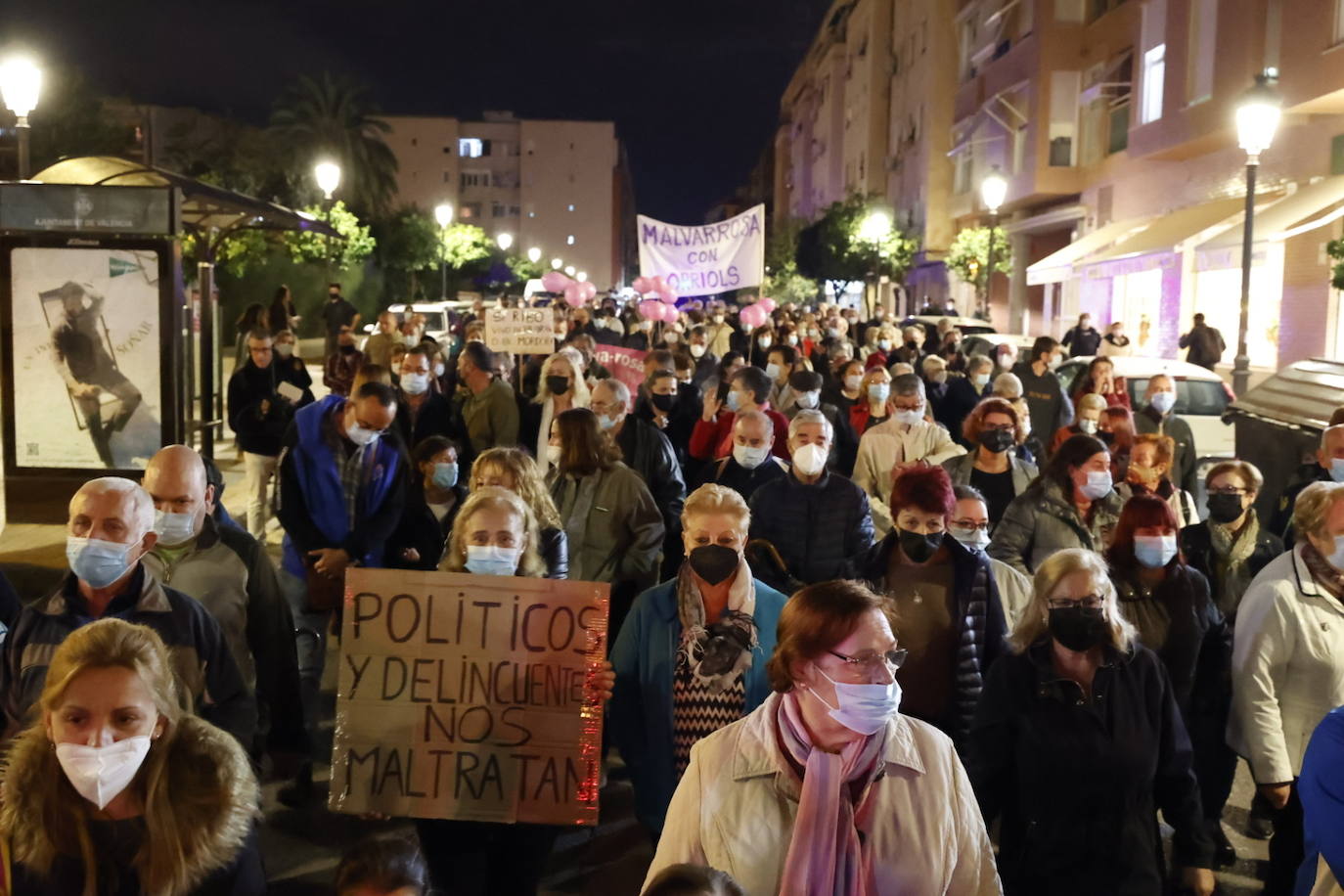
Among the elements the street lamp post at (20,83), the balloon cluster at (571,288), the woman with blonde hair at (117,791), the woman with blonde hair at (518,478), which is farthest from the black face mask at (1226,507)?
the balloon cluster at (571,288)

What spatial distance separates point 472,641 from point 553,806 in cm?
59

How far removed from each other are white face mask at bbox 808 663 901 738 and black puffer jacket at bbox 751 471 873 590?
3619 millimetres

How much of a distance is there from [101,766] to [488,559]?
1936mm

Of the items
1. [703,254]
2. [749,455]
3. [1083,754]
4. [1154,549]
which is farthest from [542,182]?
[1083,754]

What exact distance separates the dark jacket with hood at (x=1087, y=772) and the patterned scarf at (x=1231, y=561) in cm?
259

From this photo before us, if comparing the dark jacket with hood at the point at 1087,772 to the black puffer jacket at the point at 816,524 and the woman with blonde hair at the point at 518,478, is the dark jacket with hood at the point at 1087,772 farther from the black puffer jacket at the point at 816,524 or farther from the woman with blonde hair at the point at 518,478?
the black puffer jacket at the point at 816,524

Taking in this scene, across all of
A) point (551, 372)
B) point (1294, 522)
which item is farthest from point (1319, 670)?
point (551, 372)

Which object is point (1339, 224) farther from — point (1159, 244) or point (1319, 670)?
point (1319, 670)

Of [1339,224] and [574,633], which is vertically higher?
[1339,224]

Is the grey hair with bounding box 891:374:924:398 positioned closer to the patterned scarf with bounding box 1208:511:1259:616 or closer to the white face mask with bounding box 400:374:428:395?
the patterned scarf with bounding box 1208:511:1259:616

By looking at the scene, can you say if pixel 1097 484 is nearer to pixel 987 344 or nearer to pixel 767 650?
pixel 767 650

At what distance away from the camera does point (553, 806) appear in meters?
4.72

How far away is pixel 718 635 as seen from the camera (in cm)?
490

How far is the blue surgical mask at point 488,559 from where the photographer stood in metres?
5.21
